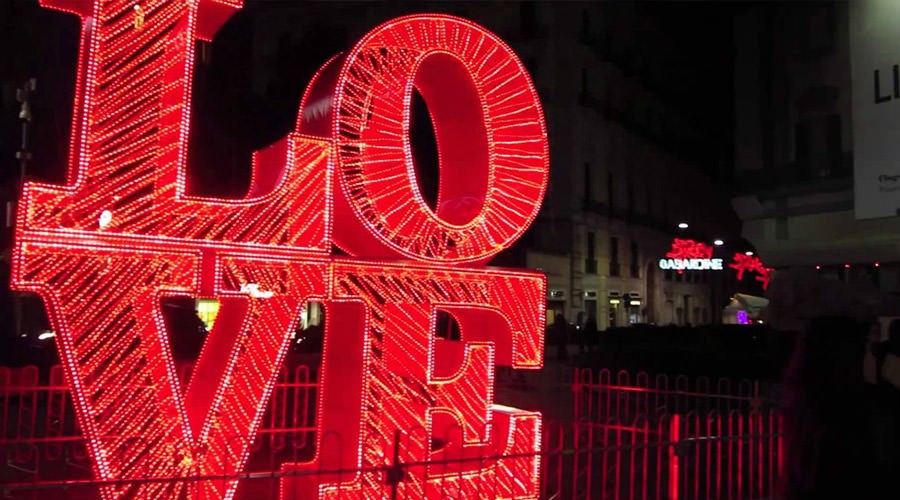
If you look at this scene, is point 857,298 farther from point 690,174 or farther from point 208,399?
point 690,174

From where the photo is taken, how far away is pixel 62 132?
21.4m

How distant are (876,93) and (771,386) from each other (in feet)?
→ 15.8

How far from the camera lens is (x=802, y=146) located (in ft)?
49.3

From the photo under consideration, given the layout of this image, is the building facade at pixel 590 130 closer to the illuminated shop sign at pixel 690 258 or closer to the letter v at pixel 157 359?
the illuminated shop sign at pixel 690 258

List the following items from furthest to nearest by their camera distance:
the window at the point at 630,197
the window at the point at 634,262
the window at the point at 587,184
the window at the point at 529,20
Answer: the window at the point at 634,262
the window at the point at 630,197
the window at the point at 587,184
the window at the point at 529,20

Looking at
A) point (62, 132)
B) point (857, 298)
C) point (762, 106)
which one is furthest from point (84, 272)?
point (62, 132)

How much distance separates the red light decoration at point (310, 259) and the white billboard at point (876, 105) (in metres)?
7.60

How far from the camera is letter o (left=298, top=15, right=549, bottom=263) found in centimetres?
654

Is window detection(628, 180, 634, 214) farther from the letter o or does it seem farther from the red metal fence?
the letter o

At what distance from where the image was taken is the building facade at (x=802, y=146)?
14.3 m

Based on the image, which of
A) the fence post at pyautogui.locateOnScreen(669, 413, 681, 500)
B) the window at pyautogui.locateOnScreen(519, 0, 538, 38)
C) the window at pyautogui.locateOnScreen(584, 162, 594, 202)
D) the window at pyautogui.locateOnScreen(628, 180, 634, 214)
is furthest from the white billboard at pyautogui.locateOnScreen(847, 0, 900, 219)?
the window at pyautogui.locateOnScreen(628, 180, 634, 214)

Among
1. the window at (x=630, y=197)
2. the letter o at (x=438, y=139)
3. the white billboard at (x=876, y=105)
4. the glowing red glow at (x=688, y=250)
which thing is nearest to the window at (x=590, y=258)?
the glowing red glow at (x=688, y=250)

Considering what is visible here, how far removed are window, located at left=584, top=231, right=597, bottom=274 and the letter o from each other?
1335 inches

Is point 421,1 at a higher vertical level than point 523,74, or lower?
higher
